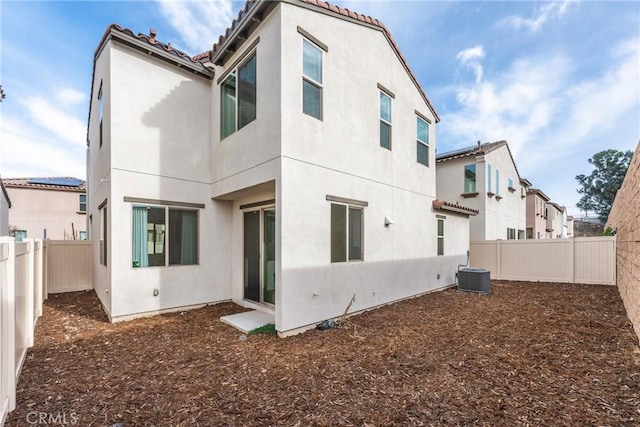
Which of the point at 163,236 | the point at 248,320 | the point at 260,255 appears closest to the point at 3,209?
the point at 163,236

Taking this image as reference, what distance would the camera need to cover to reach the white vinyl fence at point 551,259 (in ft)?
34.9

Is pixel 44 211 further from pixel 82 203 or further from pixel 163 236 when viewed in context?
pixel 163 236

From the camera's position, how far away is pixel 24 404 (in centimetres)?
326

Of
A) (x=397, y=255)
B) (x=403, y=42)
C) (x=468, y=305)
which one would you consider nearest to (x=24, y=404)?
(x=397, y=255)

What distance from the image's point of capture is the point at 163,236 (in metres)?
6.91

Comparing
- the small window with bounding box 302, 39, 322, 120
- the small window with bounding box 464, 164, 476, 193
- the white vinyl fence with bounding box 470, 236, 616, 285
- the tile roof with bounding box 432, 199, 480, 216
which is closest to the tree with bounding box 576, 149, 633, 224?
the small window with bounding box 464, 164, 476, 193

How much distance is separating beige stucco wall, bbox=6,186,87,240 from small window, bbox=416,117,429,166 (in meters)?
22.8

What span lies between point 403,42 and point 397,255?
23.0 feet

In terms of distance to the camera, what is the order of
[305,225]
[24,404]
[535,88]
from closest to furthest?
[24,404] → [305,225] → [535,88]

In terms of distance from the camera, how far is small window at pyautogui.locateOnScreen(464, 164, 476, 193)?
14938mm

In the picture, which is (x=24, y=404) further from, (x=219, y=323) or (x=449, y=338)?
(x=449, y=338)

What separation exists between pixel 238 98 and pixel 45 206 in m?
22.1

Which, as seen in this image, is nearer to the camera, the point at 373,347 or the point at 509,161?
the point at 373,347

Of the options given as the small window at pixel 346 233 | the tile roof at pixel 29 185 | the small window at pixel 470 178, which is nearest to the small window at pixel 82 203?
the tile roof at pixel 29 185
